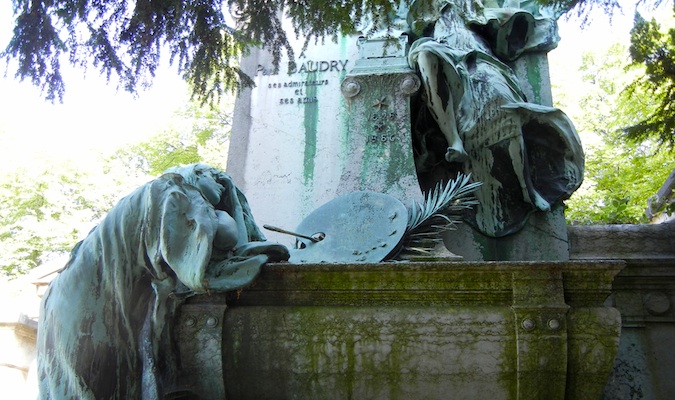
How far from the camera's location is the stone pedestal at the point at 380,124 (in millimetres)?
5102

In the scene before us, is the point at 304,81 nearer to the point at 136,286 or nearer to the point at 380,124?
the point at 380,124

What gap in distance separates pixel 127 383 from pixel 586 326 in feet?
7.47

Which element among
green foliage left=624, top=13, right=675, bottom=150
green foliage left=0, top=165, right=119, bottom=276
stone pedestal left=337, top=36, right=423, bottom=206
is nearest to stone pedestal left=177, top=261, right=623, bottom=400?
stone pedestal left=337, top=36, right=423, bottom=206

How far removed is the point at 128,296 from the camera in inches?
138

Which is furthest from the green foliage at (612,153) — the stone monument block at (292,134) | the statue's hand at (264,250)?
the statue's hand at (264,250)

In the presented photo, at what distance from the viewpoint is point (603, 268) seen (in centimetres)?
332

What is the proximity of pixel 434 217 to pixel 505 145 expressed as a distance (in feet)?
3.65

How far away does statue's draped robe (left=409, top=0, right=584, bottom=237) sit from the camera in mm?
5223

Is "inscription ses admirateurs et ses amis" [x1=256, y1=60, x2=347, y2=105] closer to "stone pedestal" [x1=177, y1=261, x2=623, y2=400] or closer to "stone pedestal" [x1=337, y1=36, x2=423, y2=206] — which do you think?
"stone pedestal" [x1=337, y1=36, x2=423, y2=206]

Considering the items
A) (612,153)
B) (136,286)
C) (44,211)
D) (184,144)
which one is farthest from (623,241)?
(44,211)

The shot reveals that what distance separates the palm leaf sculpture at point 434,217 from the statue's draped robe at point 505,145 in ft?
1.77

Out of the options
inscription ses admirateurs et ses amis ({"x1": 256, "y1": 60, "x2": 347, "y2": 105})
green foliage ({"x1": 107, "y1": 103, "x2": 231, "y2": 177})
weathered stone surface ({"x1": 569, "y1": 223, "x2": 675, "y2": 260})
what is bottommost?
weathered stone surface ({"x1": 569, "y1": 223, "x2": 675, "y2": 260})

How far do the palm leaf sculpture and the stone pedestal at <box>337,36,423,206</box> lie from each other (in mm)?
315

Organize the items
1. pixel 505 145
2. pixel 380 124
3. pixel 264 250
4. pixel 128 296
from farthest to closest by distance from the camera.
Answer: pixel 380 124
pixel 505 145
pixel 264 250
pixel 128 296
